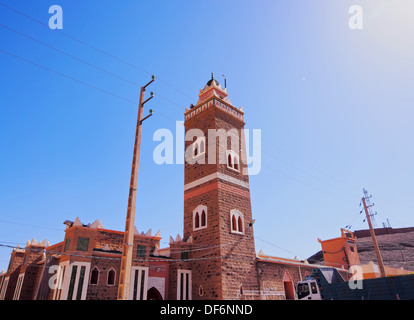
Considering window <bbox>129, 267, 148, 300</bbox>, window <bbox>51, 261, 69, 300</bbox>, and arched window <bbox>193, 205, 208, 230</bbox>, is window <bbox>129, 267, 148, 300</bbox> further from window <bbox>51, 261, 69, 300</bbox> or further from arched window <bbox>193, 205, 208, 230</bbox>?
arched window <bbox>193, 205, 208, 230</bbox>

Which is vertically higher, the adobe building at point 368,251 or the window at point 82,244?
the adobe building at point 368,251

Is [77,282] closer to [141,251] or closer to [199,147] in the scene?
[141,251]

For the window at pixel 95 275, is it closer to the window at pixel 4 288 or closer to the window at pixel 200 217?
the window at pixel 200 217

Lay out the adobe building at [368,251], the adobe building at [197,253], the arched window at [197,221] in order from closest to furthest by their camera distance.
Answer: the adobe building at [197,253]
the arched window at [197,221]
the adobe building at [368,251]

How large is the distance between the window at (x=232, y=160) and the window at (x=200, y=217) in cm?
388

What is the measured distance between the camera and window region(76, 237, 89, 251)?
16.0m

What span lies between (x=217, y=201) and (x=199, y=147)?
5.13 metres

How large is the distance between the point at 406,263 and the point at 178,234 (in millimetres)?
47258

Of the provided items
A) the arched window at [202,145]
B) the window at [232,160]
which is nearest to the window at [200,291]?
the window at [232,160]

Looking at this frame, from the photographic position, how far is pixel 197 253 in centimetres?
Answer: 2012

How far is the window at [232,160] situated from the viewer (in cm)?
2247

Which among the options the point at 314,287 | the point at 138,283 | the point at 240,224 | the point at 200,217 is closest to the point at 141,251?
the point at 138,283

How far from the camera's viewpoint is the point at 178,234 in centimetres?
2034
